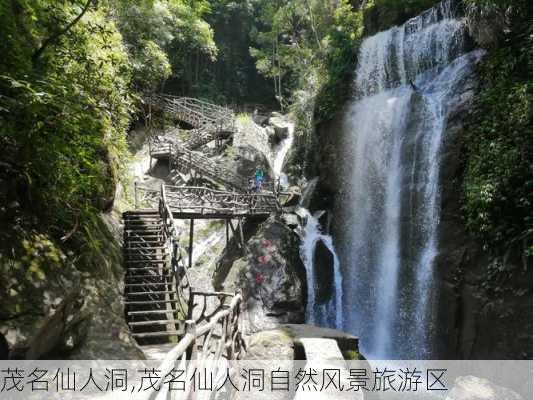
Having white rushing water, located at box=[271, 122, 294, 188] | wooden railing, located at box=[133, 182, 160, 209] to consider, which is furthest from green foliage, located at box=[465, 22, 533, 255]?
white rushing water, located at box=[271, 122, 294, 188]

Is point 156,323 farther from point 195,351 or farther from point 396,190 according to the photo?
point 396,190

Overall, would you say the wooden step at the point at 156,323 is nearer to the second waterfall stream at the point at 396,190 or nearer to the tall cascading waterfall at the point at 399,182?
the second waterfall stream at the point at 396,190

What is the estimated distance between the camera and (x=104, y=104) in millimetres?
7277

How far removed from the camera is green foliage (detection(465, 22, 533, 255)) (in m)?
8.48

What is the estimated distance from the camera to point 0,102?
4027mm

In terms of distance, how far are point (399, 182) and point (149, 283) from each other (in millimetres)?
8453

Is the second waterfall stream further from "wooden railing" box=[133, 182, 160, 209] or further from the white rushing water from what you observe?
the white rushing water

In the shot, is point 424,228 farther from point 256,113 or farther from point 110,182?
point 256,113

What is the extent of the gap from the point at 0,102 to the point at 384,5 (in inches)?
769

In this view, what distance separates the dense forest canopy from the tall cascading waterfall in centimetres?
148

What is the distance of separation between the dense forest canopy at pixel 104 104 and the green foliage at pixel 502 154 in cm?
3

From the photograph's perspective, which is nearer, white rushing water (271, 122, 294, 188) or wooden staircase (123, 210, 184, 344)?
wooden staircase (123, 210, 184, 344)

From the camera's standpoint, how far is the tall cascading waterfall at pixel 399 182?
11148 mm

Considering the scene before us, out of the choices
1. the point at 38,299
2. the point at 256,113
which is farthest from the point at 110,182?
the point at 256,113
